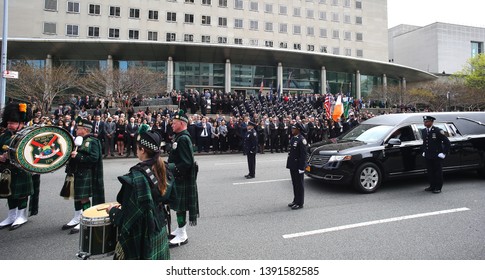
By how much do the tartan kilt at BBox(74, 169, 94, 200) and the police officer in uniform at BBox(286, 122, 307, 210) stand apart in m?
3.72

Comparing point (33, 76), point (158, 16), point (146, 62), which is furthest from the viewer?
point (158, 16)

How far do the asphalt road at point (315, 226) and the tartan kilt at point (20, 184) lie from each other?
57 cm

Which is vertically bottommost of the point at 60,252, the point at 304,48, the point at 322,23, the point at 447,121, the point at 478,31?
the point at 60,252

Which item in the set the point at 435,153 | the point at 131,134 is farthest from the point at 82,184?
the point at 131,134

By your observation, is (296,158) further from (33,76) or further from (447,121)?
(33,76)

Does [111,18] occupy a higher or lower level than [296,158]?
higher

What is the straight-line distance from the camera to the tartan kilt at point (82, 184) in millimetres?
4703

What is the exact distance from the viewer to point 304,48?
49.6 metres

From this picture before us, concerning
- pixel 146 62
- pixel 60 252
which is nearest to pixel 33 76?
pixel 146 62

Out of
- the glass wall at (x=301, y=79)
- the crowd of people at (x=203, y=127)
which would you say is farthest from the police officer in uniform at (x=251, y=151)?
the glass wall at (x=301, y=79)

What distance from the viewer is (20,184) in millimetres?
4887

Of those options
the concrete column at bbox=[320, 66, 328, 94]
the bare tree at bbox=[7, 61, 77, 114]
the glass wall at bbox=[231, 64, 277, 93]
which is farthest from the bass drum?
the concrete column at bbox=[320, 66, 328, 94]

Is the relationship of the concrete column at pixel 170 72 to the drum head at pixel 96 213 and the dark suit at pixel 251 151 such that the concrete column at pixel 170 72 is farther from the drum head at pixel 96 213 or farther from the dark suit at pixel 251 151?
the drum head at pixel 96 213
